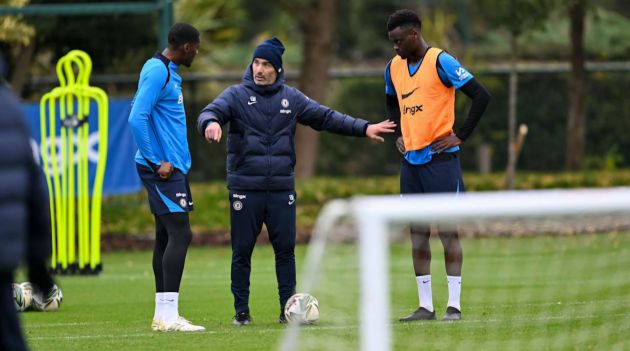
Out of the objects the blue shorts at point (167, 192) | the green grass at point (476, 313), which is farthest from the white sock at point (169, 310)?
the blue shorts at point (167, 192)

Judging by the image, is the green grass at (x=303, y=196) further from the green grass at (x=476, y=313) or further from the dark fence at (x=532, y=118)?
the green grass at (x=476, y=313)

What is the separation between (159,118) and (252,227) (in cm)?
104

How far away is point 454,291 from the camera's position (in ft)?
29.9

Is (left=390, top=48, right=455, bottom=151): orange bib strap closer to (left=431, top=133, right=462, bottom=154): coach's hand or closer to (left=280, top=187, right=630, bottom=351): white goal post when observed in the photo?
(left=431, top=133, right=462, bottom=154): coach's hand

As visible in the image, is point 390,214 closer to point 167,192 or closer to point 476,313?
point 476,313

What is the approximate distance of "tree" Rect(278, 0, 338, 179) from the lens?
79.0 ft

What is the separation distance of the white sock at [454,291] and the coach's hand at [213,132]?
1919 mm

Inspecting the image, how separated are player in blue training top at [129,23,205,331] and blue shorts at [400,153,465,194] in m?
1.63

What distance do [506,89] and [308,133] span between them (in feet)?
19.3

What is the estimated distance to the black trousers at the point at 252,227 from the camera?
9438 mm

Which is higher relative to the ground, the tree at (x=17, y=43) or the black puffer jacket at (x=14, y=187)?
the tree at (x=17, y=43)

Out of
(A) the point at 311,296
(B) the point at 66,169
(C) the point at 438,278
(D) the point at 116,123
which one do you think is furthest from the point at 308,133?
(A) the point at 311,296

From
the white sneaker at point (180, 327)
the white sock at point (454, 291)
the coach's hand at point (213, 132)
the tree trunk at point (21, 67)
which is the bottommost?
the white sneaker at point (180, 327)

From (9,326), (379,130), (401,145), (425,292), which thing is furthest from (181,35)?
(9,326)
